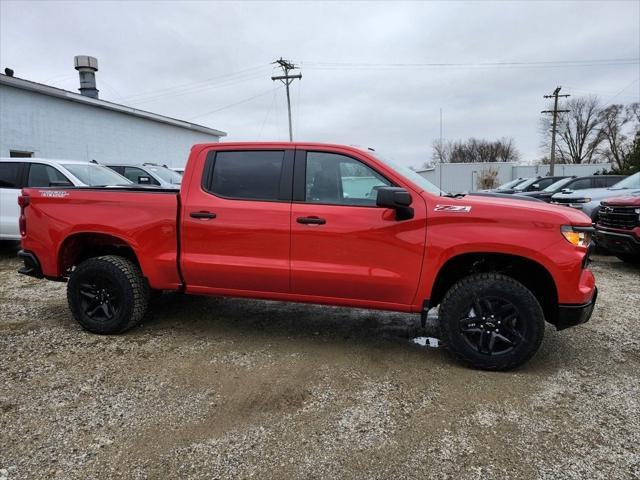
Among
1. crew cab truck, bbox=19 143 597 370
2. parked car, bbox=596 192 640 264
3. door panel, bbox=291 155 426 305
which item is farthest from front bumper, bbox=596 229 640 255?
door panel, bbox=291 155 426 305

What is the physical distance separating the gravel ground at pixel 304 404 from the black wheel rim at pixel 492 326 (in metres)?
0.23

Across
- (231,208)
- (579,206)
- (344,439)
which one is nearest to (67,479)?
(344,439)

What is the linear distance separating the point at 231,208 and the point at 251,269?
563 mm

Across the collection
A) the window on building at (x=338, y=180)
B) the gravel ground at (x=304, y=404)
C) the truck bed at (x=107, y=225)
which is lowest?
the gravel ground at (x=304, y=404)

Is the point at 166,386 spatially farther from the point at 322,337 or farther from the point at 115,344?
the point at 322,337

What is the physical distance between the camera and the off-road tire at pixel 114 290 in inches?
166

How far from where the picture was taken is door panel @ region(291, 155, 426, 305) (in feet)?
11.8

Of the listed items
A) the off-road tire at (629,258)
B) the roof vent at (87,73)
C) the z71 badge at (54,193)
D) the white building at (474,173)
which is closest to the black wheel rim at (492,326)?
the z71 badge at (54,193)

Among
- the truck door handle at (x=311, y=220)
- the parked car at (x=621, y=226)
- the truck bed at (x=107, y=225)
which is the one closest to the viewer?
the truck door handle at (x=311, y=220)

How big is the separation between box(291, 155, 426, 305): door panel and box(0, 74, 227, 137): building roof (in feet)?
47.2

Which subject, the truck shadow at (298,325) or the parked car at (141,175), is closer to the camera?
the truck shadow at (298,325)

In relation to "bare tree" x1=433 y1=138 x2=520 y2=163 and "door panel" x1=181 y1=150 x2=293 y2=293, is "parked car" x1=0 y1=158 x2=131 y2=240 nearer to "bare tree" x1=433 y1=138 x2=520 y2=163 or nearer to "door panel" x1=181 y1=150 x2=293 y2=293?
"door panel" x1=181 y1=150 x2=293 y2=293

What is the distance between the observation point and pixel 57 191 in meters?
4.36

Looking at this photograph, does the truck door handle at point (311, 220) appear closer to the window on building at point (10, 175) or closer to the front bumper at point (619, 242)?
the front bumper at point (619, 242)
